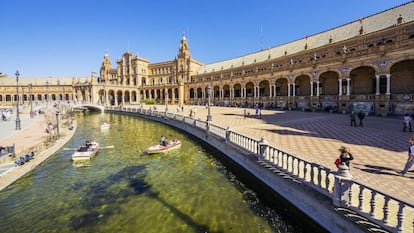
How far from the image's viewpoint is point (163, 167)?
13516 mm

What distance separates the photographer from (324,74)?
3631 centimetres

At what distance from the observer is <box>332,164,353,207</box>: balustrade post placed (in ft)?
18.5

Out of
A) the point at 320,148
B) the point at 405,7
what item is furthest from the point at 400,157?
the point at 405,7

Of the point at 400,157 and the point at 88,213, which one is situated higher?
the point at 400,157

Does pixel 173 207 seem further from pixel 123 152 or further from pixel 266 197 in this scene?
pixel 123 152

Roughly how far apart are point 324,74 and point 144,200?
37.8 m

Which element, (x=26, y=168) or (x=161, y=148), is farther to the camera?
(x=161, y=148)

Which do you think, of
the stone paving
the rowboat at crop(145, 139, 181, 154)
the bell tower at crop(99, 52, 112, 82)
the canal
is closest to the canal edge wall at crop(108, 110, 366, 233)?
the canal

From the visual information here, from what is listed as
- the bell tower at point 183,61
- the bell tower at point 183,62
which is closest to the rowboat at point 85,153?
the bell tower at point 183,62

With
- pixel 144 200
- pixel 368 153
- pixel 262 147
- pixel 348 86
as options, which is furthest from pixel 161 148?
pixel 348 86

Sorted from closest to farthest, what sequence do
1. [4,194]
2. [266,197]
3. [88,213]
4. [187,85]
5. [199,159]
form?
[88,213]
[266,197]
[4,194]
[199,159]
[187,85]

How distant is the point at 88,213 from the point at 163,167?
566 centimetres

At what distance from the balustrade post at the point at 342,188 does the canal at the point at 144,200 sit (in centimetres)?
140

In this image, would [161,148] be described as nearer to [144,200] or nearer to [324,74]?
[144,200]
